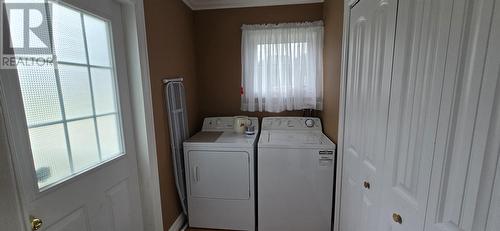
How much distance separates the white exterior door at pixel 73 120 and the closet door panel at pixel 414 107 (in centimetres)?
147

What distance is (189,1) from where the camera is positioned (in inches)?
91.8

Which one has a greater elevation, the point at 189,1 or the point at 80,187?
the point at 189,1

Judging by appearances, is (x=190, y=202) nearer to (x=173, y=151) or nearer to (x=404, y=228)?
(x=173, y=151)

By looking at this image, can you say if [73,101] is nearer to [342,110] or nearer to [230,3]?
[342,110]

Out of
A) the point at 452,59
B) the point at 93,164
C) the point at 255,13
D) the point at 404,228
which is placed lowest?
the point at 404,228

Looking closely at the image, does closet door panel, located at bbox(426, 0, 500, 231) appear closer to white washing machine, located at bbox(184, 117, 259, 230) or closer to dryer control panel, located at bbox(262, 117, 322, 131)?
white washing machine, located at bbox(184, 117, 259, 230)

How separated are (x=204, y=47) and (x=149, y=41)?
1.03 metres

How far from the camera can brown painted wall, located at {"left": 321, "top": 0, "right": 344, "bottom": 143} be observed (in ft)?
5.82

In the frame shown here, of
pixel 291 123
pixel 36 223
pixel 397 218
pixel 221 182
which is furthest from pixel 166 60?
pixel 397 218

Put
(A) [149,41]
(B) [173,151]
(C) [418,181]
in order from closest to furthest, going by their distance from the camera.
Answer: (C) [418,181], (A) [149,41], (B) [173,151]

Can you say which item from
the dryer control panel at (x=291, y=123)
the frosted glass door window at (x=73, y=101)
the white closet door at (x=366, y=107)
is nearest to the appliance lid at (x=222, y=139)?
the dryer control panel at (x=291, y=123)

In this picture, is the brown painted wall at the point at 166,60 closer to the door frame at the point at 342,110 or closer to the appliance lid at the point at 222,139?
the appliance lid at the point at 222,139

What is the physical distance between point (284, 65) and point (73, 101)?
1921mm

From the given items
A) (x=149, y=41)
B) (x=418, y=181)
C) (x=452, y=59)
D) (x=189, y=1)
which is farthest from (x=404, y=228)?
(x=189, y=1)
